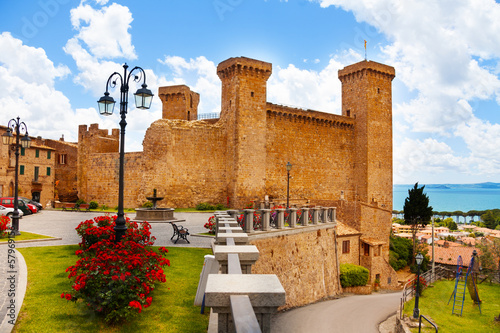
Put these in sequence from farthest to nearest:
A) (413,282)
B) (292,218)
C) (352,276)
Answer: (413,282) → (352,276) → (292,218)

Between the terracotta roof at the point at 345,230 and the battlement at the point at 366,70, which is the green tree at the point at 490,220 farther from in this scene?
the terracotta roof at the point at 345,230

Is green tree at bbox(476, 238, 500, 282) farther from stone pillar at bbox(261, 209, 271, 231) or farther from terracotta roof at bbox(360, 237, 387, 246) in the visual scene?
stone pillar at bbox(261, 209, 271, 231)

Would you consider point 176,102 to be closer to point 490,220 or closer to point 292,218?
point 292,218

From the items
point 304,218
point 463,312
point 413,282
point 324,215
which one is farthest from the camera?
point 413,282

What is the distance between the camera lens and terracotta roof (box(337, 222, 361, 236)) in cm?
2942

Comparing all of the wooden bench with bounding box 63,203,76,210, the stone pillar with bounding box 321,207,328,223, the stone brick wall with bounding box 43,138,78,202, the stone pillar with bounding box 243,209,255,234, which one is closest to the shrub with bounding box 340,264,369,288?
the stone pillar with bounding box 321,207,328,223

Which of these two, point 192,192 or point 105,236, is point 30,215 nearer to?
point 192,192

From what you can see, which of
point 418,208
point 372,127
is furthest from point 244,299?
point 418,208

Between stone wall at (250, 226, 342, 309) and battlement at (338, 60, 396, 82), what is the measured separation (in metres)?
26.9

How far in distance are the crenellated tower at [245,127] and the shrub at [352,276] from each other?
1156 cm

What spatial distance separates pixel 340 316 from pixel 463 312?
1110cm

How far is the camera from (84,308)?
25.4 ft

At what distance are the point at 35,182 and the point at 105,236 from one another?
3501cm

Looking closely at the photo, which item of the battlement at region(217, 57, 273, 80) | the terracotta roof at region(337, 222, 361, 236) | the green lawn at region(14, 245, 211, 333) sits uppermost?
the battlement at region(217, 57, 273, 80)
